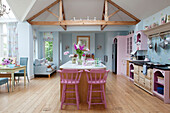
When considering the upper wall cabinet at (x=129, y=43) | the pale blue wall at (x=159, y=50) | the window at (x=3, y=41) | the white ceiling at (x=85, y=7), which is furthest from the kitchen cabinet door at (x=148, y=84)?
the window at (x=3, y=41)

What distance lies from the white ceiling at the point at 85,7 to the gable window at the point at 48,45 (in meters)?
1.45

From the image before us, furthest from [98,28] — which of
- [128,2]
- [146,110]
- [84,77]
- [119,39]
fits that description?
[146,110]

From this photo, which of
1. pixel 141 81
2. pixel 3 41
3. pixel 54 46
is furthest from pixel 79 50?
pixel 3 41

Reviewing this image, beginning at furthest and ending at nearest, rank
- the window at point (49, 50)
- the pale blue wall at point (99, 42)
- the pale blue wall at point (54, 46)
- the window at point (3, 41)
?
the pale blue wall at point (99, 42) → the window at point (49, 50) → the pale blue wall at point (54, 46) → the window at point (3, 41)

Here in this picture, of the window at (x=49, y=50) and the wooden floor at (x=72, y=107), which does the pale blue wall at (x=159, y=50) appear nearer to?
the wooden floor at (x=72, y=107)

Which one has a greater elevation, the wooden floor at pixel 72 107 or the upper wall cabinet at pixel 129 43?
the upper wall cabinet at pixel 129 43

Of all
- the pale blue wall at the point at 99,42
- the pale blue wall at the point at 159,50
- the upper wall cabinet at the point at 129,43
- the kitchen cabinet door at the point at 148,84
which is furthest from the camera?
the pale blue wall at the point at 99,42

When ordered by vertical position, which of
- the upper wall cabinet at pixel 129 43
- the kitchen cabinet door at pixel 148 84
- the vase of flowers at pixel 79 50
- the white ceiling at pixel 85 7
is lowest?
the kitchen cabinet door at pixel 148 84

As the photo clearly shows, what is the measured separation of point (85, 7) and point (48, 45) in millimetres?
3378

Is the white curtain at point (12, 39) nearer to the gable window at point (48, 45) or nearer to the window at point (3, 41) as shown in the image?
the window at point (3, 41)

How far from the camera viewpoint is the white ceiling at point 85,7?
15.6 ft

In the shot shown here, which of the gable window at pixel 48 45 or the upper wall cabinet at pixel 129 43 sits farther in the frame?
the gable window at pixel 48 45

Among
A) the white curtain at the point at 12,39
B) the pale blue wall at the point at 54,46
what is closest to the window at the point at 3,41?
the white curtain at the point at 12,39

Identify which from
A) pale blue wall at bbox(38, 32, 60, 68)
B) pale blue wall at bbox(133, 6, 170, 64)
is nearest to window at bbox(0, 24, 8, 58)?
pale blue wall at bbox(38, 32, 60, 68)
